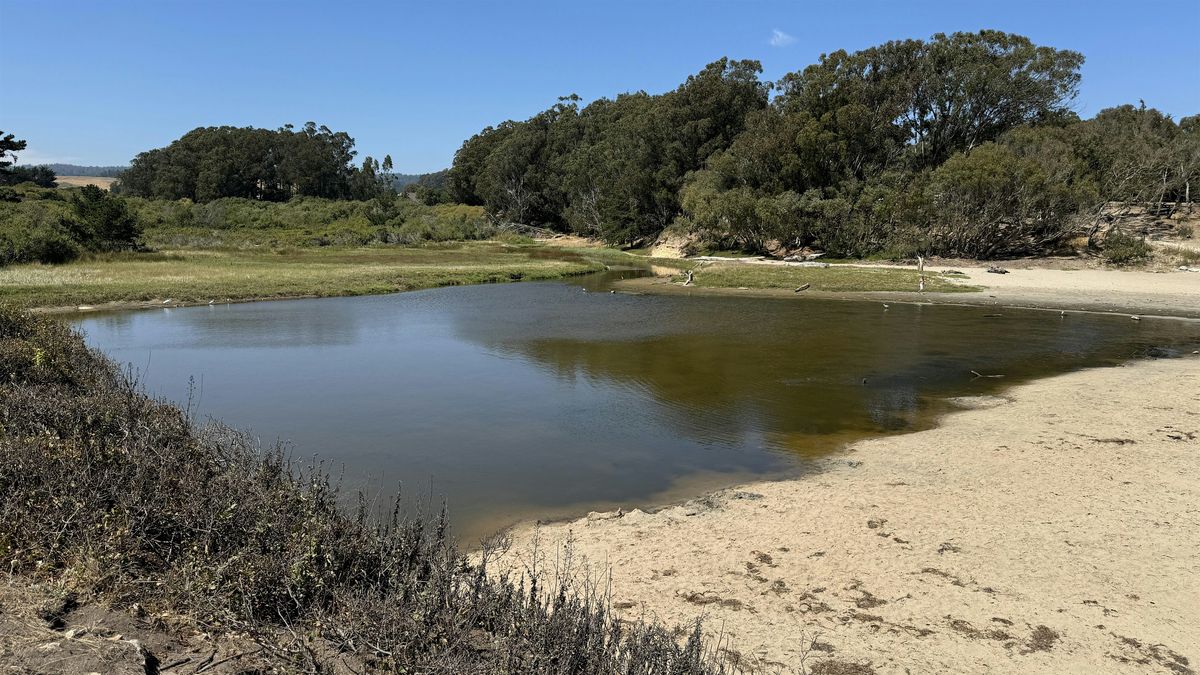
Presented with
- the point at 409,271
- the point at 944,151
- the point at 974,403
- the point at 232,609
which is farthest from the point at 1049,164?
the point at 232,609

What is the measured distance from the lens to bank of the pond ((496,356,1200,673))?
253 inches

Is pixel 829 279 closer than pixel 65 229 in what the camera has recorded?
Yes

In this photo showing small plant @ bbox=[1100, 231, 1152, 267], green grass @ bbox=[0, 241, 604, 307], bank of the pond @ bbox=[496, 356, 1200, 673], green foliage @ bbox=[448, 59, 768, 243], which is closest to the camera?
bank of the pond @ bbox=[496, 356, 1200, 673]

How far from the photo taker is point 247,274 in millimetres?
45219

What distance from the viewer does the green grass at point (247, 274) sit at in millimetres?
35500

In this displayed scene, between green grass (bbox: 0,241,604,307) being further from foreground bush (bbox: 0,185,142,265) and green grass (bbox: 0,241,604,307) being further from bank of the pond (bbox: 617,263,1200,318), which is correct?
bank of the pond (bbox: 617,263,1200,318)

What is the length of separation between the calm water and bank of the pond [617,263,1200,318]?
3.05 m

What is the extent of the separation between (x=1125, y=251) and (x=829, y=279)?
18.1 metres

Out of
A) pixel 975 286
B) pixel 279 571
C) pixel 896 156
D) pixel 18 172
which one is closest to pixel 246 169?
pixel 18 172

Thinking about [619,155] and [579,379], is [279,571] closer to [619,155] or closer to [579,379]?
[579,379]

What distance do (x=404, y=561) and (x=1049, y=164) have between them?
2127 inches

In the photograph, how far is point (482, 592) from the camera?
5.77m

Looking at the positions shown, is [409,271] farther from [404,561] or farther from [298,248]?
[404,561]

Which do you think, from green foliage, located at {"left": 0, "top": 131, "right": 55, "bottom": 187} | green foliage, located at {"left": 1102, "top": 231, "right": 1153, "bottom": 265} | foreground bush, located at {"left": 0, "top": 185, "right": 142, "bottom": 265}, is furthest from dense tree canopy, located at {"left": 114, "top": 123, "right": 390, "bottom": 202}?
green foliage, located at {"left": 1102, "top": 231, "right": 1153, "bottom": 265}
